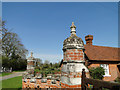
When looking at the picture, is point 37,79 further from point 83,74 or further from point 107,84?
point 107,84

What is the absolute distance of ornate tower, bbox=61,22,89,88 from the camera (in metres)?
2.69

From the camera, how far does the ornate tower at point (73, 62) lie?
269 cm

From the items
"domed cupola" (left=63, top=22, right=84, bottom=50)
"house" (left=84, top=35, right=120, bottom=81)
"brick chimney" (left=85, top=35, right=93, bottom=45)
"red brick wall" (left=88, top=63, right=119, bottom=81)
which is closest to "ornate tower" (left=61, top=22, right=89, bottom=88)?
"domed cupola" (left=63, top=22, right=84, bottom=50)

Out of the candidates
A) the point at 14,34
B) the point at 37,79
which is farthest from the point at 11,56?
the point at 37,79

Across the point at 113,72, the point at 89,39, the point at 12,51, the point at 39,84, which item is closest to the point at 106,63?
the point at 113,72

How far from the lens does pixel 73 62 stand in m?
Answer: 2.83

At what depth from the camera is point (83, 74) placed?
262cm

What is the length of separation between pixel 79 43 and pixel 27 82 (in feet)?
10.7

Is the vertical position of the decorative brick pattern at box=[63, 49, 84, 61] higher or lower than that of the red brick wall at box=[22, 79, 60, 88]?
higher

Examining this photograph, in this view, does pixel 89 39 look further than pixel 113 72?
Yes

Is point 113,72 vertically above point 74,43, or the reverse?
point 74,43

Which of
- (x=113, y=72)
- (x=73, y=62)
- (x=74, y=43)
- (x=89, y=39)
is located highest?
(x=89, y=39)

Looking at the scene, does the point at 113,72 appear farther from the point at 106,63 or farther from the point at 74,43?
the point at 74,43

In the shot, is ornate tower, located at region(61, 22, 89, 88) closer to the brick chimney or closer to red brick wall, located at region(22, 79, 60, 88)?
red brick wall, located at region(22, 79, 60, 88)
